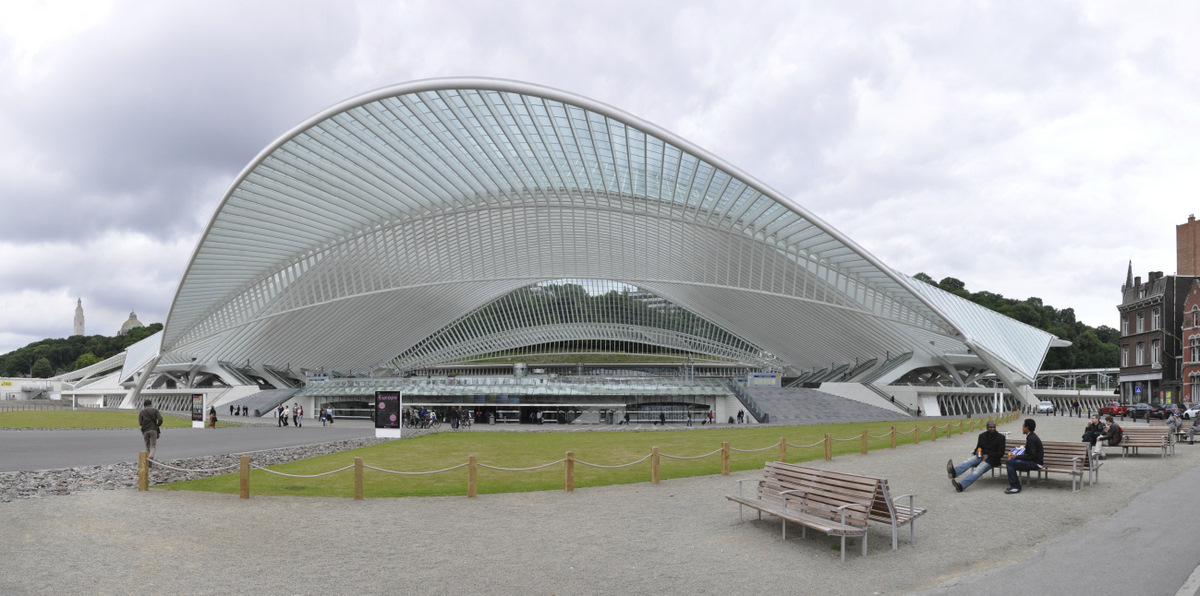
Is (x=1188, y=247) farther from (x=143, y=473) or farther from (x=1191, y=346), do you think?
(x=143, y=473)

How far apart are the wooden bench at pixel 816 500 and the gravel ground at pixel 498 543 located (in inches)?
15.9

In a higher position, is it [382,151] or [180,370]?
[382,151]

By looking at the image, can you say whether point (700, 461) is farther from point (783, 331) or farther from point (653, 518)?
point (783, 331)

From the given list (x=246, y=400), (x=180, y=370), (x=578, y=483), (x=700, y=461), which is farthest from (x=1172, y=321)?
(x=180, y=370)

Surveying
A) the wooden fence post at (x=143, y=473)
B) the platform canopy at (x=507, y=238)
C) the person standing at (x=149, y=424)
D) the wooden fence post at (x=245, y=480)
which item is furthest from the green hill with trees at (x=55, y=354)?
the wooden fence post at (x=245, y=480)

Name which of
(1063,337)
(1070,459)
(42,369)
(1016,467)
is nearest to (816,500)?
(1016,467)

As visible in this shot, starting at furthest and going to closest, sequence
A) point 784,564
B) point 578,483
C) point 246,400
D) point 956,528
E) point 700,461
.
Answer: point 246,400 → point 700,461 → point 578,483 → point 956,528 → point 784,564

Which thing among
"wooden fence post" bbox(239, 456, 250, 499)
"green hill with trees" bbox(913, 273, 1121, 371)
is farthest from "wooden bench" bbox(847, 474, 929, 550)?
"green hill with trees" bbox(913, 273, 1121, 371)

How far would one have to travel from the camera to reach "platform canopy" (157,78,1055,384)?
42.5 metres

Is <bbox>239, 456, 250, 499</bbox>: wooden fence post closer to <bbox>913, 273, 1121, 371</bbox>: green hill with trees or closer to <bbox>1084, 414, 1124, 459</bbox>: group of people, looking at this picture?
<bbox>1084, 414, 1124, 459</bbox>: group of people

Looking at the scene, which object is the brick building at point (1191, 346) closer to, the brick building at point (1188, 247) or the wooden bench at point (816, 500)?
the brick building at point (1188, 247)

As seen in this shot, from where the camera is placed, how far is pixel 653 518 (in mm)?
13586

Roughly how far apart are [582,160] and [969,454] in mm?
29399

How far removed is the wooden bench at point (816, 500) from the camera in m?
10.5
